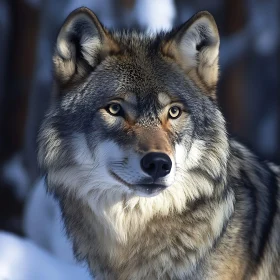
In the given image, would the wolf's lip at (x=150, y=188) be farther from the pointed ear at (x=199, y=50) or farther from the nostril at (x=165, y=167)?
the pointed ear at (x=199, y=50)

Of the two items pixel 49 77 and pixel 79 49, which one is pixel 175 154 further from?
pixel 49 77

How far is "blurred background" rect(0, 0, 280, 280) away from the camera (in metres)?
12.1

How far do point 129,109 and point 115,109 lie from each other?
10cm

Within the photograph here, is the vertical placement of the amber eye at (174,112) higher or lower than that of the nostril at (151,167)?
higher

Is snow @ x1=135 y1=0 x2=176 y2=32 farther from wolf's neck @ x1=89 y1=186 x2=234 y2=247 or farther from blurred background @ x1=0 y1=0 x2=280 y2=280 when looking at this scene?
wolf's neck @ x1=89 y1=186 x2=234 y2=247

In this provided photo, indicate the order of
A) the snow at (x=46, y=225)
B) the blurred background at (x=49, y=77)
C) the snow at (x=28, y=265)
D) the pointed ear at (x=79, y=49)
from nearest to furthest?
the pointed ear at (x=79, y=49), the snow at (x=28, y=265), the snow at (x=46, y=225), the blurred background at (x=49, y=77)

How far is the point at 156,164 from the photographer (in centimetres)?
382

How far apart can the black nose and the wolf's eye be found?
16.6 inches

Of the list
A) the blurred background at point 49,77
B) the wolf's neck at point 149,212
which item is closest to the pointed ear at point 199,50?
the wolf's neck at point 149,212

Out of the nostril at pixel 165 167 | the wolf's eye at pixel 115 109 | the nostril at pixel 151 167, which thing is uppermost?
the wolf's eye at pixel 115 109

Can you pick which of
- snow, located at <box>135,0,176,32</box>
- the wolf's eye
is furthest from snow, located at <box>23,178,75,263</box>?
the wolf's eye

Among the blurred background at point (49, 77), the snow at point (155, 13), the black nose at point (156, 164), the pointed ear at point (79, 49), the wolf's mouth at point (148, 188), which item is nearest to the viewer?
the black nose at point (156, 164)

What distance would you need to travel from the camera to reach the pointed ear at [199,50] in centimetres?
434

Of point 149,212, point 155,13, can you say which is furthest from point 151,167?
point 155,13
